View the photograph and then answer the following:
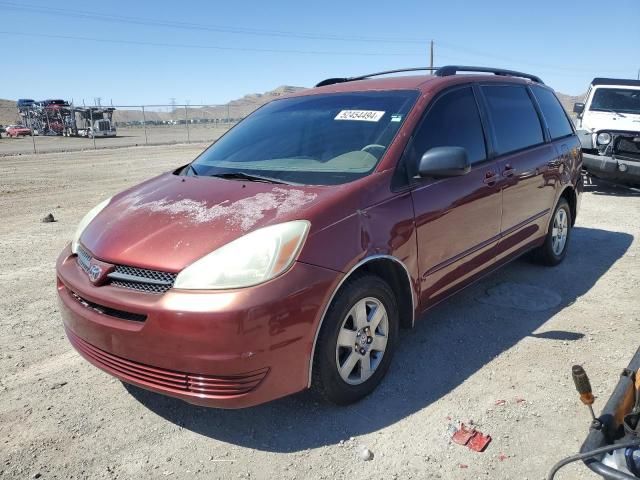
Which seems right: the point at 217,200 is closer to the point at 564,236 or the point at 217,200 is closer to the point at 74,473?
the point at 74,473

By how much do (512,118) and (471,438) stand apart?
2.83 meters

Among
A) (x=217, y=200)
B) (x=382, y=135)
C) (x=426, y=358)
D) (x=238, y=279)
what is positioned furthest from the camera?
(x=426, y=358)

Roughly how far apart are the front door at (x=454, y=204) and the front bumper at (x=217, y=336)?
0.94m

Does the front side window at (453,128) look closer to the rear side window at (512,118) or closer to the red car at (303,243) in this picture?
the red car at (303,243)

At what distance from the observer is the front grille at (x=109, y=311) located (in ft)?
8.16

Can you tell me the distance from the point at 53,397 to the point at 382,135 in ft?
8.30

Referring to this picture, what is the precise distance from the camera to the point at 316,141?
11.5ft

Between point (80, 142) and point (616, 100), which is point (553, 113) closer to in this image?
point (616, 100)

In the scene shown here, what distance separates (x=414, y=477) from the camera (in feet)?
7.94

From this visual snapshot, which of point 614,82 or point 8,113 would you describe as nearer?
point 614,82

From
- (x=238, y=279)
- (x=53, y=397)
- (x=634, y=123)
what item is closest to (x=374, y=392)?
(x=238, y=279)

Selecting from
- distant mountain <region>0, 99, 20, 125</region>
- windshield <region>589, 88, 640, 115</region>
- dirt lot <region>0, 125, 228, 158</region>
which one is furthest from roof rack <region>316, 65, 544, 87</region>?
distant mountain <region>0, 99, 20, 125</region>

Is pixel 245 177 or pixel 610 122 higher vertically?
pixel 610 122

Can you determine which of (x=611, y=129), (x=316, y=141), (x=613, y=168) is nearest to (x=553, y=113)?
(x=316, y=141)
